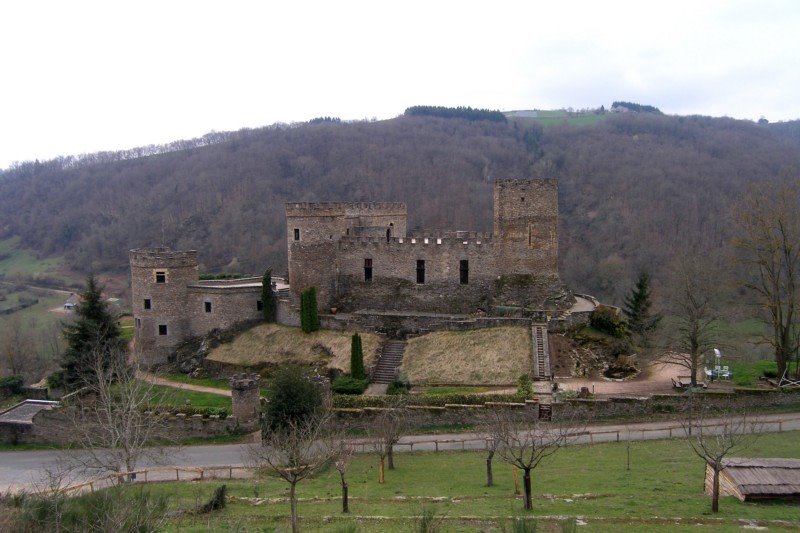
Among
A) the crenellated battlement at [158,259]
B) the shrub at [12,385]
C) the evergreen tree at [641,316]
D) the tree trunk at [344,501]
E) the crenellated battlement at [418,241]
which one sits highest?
the crenellated battlement at [418,241]

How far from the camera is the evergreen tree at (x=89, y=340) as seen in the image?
3042cm

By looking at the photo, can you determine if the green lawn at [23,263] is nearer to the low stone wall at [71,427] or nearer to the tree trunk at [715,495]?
the low stone wall at [71,427]

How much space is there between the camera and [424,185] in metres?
86.9

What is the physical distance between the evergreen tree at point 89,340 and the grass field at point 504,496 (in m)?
13.5

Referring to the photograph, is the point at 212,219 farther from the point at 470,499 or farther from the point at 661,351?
the point at 470,499

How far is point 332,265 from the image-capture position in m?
34.6

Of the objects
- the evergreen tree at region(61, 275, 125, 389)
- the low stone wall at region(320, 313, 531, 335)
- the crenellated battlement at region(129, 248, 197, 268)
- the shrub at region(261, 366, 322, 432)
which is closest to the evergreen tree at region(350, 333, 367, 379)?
the low stone wall at region(320, 313, 531, 335)

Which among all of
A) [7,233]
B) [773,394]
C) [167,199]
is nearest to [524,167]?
[167,199]

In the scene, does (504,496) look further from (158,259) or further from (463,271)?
(158,259)

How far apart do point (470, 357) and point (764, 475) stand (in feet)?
50.1

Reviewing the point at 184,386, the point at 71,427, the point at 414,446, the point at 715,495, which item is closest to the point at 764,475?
the point at 715,495

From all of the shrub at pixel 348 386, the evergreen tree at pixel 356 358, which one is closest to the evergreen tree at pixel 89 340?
the shrub at pixel 348 386

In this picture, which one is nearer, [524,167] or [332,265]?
[332,265]

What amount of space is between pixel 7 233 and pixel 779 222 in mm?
102875
